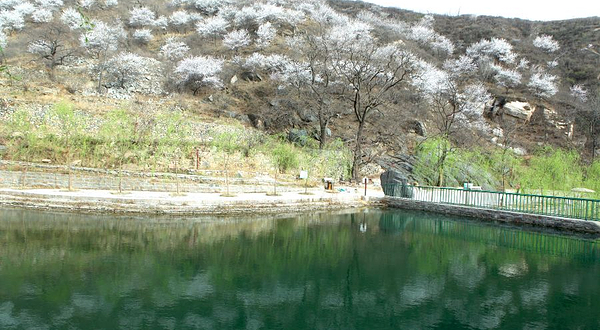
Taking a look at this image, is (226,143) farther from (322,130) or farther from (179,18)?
(179,18)

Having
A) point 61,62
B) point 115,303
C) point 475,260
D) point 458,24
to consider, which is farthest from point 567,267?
point 458,24

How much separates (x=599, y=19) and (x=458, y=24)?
86.6 ft

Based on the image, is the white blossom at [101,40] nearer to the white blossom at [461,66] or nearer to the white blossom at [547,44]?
the white blossom at [461,66]

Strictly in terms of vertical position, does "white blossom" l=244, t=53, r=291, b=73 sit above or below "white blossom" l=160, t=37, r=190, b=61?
below

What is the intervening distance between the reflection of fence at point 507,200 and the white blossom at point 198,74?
88.1 feet

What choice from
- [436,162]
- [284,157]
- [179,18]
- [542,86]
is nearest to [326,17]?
[179,18]

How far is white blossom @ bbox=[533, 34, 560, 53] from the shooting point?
72812mm

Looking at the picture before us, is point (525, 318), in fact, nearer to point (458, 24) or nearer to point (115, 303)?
point (115, 303)

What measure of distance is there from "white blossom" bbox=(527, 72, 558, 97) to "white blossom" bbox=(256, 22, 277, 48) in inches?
1423

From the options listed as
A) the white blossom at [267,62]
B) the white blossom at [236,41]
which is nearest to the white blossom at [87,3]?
the white blossom at [236,41]

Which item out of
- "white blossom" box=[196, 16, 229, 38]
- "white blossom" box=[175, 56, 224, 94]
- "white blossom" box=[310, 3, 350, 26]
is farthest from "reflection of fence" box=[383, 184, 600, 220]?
"white blossom" box=[310, 3, 350, 26]

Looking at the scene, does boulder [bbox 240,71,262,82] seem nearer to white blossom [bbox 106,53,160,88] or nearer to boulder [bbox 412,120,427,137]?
white blossom [bbox 106,53,160,88]

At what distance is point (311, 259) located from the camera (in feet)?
42.3

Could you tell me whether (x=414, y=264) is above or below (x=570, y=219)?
below
